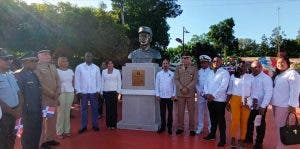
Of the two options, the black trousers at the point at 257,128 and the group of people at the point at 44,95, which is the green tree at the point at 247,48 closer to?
the group of people at the point at 44,95

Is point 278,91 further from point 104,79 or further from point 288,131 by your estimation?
point 104,79

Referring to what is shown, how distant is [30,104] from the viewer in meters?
6.21

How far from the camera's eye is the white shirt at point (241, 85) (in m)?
7.00

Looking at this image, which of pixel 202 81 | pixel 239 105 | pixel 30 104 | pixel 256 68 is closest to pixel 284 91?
pixel 256 68

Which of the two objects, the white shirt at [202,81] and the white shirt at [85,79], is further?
the white shirt at [85,79]

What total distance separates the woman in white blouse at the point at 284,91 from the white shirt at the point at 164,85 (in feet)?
9.61

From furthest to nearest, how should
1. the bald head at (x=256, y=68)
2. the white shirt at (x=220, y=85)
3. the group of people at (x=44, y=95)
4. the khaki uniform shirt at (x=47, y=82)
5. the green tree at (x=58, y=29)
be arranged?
the green tree at (x=58, y=29) → the white shirt at (x=220, y=85) → the khaki uniform shirt at (x=47, y=82) → the bald head at (x=256, y=68) → the group of people at (x=44, y=95)

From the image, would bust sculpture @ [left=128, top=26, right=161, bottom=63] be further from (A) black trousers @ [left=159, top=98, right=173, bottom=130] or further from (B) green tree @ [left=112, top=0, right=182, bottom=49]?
(B) green tree @ [left=112, top=0, right=182, bottom=49]

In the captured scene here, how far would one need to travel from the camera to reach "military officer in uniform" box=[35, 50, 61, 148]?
714cm

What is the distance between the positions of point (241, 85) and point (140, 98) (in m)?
2.93

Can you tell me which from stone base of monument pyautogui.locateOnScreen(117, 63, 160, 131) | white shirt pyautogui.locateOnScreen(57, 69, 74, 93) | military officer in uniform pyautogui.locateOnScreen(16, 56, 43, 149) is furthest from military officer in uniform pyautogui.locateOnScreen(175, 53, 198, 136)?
military officer in uniform pyautogui.locateOnScreen(16, 56, 43, 149)

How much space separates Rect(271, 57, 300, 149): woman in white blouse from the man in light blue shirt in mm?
4055

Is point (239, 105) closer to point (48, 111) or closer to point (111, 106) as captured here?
point (111, 106)

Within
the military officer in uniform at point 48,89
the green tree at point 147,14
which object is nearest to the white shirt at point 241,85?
the military officer in uniform at point 48,89
